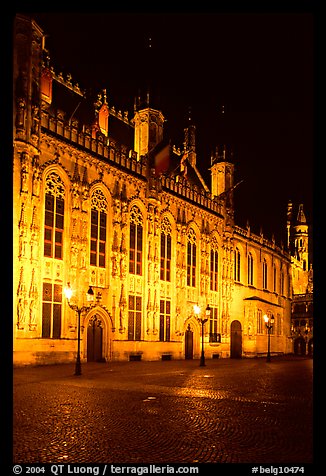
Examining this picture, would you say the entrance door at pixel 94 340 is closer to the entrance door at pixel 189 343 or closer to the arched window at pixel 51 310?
the arched window at pixel 51 310

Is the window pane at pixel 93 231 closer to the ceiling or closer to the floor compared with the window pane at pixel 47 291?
closer to the ceiling

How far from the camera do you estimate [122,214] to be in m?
34.9

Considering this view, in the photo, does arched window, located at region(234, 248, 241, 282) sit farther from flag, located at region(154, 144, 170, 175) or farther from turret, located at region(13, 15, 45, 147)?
turret, located at region(13, 15, 45, 147)

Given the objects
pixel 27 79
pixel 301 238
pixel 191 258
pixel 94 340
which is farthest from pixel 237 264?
pixel 301 238

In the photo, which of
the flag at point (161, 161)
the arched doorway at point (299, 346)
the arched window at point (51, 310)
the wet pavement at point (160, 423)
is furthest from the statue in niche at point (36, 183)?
the arched doorway at point (299, 346)

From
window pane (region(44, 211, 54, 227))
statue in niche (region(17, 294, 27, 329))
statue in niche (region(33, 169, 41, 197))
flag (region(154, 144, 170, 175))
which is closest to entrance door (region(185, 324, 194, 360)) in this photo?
flag (region(154, 144, 170, 175))

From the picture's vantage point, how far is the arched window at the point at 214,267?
45.9 metres

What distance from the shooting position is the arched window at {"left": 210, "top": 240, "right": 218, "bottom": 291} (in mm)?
45906

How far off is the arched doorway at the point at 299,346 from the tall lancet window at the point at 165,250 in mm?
33565

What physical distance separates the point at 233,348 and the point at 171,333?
12218 mm

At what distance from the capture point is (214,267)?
4659 centimetres

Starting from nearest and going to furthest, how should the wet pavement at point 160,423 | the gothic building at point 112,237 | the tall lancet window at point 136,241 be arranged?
the wet pavement at point 160,423 < the gothic building at point 112,237 < the tall lancet window at point 136,241

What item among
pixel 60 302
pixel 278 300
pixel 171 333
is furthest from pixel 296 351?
pixel 60 302

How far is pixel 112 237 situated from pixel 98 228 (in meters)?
1.30
